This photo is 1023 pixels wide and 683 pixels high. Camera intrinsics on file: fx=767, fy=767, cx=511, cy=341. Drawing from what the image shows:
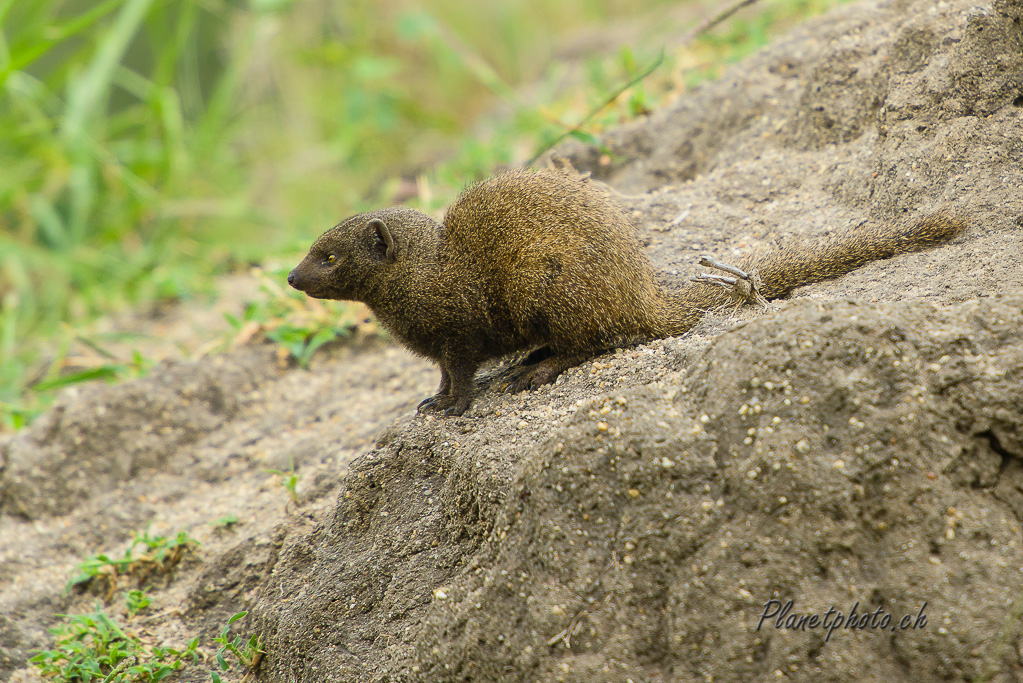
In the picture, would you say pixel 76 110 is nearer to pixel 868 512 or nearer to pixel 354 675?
pixel 354 675

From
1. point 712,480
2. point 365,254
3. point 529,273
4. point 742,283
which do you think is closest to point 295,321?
point 365,254

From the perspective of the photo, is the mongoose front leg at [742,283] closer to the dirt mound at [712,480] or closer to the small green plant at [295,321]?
the dirt mound at [712,480]

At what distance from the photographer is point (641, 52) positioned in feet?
21.4

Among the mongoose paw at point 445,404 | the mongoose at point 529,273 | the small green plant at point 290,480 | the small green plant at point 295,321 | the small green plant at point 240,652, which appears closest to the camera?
the small green plant at point 240,652

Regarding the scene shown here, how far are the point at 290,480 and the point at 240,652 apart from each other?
2.37 feet

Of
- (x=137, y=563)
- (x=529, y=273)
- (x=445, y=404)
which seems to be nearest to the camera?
(x=529, y=273)

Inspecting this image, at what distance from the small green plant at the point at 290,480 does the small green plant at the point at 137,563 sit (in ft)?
1.41

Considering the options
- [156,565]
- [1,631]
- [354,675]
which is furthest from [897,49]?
[1,631]

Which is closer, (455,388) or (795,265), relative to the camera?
(795,265)

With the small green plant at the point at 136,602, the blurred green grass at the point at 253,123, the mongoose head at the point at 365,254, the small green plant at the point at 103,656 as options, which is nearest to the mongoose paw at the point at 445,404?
the mongoose head at the point at 365,254

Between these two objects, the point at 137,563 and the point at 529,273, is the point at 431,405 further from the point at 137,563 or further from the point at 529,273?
the point at 137,563

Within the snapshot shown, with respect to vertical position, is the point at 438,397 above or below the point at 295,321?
below

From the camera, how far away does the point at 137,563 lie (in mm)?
3287

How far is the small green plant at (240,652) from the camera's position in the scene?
8.41ft
